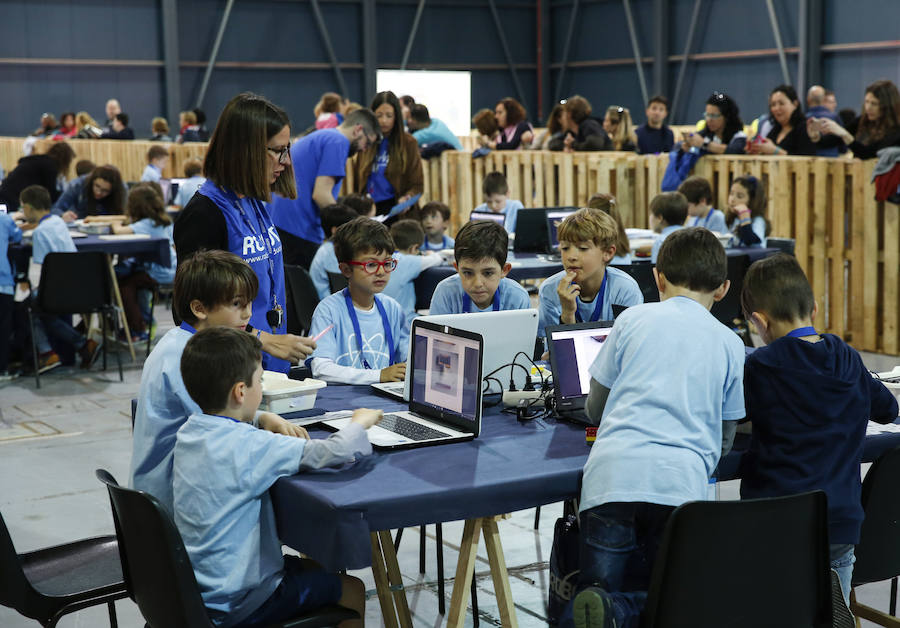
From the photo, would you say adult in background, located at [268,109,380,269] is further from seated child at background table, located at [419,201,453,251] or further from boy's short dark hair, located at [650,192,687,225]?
boy's short dark hair, located at [650,192,687,225]

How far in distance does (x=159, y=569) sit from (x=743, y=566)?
1.28 m

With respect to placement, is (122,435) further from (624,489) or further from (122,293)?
(624,489)

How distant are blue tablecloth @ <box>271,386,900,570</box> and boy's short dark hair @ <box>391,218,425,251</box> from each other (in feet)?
12.0

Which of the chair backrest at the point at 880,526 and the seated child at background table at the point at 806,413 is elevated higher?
the seated child at background table at the point at 806,413

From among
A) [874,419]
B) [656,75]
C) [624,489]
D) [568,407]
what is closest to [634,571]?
[624,489]

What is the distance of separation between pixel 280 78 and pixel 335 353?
18.1 meters

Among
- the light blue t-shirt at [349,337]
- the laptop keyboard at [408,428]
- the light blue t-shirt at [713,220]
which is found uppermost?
the light blue t-shirt at [713,220]

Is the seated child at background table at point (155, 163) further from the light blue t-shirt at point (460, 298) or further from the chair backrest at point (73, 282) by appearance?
the light blue t-shirt at point (460, 298)

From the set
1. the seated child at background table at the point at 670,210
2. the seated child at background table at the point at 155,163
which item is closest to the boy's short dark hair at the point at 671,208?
the seated child at background table at the point at 670,210

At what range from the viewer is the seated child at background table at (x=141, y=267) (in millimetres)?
8547

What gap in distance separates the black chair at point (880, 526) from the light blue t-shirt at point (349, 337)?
158 cm

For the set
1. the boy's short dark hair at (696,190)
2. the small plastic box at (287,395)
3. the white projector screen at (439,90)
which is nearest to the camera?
the small plastic box at (287,395)

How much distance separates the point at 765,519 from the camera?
2.45 metres

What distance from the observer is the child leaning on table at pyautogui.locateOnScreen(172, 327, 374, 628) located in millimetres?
2615
